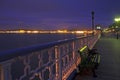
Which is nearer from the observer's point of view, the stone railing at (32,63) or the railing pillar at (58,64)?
the stone railing at (32,63)

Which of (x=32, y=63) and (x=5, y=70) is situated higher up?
(x=5, y=70)

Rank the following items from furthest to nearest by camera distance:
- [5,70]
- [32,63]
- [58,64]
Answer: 1. [58,64]
2. [32,63]
3. [5,70]

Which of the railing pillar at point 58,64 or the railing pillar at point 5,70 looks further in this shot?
the railing pillar at point 58,64

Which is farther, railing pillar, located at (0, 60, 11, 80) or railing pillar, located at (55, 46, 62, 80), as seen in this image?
railing pillar, located at (55, 46, 62, 80)

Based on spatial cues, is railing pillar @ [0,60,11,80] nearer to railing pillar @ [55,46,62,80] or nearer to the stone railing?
the stone railing

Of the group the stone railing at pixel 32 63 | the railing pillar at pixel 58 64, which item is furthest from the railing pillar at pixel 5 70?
the railing pillar at pixel 58 64

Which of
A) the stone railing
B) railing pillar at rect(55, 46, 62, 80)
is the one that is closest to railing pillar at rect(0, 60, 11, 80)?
the stone railing

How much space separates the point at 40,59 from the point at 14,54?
5.18 ft

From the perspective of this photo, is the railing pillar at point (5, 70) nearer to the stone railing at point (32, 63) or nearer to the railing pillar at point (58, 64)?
the stone railing at point (32, 63)

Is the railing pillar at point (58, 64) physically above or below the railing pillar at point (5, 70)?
below

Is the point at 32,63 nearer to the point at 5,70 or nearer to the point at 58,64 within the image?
the point at 58,64

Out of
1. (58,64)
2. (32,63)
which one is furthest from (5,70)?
(58,64)

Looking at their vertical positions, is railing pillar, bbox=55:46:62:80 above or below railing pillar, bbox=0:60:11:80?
below

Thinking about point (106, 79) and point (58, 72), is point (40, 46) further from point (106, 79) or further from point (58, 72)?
→ point (106, 79)
